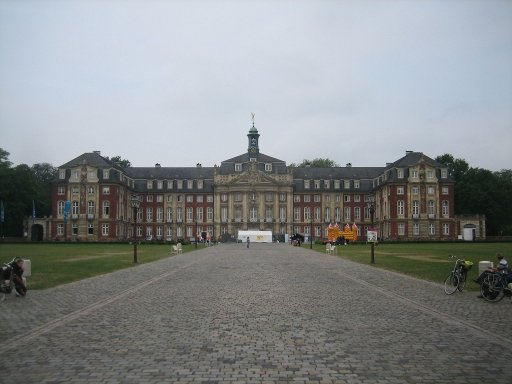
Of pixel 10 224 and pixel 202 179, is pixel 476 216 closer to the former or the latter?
pixel 202 179

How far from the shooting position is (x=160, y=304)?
16062 millimetres

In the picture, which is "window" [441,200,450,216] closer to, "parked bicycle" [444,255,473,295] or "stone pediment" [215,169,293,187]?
"stone pediment" [215,169,293,187]

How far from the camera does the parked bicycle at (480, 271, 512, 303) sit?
1659 centimetres

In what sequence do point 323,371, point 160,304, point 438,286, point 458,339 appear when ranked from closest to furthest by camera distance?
point 323,371 → point 458,339 → point 160,304 → point 438,286

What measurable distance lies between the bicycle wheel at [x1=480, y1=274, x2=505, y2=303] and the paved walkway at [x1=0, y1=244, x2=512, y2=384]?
36 centimetres

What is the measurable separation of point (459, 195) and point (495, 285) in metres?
94.7

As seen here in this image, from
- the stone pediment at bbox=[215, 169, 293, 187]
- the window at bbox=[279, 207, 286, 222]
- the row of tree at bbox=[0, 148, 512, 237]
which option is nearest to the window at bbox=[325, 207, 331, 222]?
the window at bbox=[279, 207, 286, 222]

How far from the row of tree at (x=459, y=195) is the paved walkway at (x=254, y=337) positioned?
81944 mm

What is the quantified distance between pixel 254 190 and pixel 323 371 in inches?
4370

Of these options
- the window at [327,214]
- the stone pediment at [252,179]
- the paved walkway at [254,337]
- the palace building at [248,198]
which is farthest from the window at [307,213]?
the paved walkway at [254,337]

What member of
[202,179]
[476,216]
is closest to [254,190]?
[202,179]

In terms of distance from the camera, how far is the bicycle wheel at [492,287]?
1659cm

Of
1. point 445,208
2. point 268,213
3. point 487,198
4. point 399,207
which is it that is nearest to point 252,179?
point 268,213

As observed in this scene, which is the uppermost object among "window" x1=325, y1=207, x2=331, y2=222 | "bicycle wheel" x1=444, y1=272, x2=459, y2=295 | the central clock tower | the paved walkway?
the central clock tower
